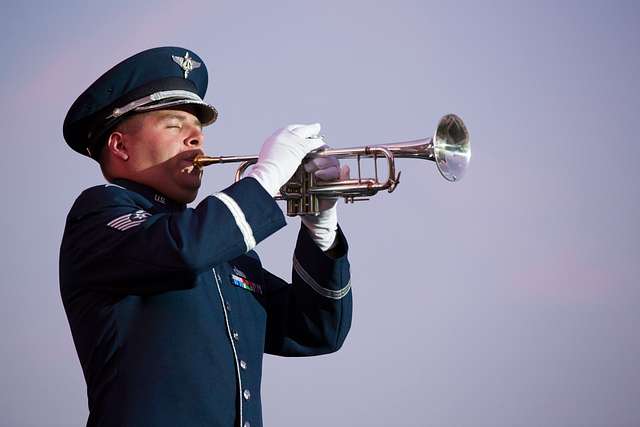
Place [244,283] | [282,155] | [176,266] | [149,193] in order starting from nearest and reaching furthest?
[176,266] → [282,155] → [149,193] → [244,283]

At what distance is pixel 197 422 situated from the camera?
83.2 inches

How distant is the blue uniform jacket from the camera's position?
6.73ft

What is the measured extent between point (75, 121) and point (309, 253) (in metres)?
0.72

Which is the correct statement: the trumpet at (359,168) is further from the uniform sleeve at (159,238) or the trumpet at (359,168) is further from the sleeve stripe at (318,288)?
the uniform sleeve at (159,238)

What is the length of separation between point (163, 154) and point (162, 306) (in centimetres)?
47

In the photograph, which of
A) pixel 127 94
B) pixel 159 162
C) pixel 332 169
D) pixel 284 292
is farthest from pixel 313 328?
pixel 127 94

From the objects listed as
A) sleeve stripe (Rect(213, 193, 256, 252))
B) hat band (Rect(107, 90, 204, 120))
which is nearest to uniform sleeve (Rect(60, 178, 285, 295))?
sleeve stripe (Rect(213, 193, 256, 252))

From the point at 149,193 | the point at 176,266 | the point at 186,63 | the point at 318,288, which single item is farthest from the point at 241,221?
the point at 186,63

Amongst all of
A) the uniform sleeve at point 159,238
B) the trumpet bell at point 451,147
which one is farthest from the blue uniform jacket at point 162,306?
the trumpet bell at point 451,147

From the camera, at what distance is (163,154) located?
2.44 meters

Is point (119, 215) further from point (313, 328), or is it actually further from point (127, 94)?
point (313, 328)

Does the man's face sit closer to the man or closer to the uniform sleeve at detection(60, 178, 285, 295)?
the man

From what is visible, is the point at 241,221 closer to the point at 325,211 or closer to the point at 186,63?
the point at 325,211

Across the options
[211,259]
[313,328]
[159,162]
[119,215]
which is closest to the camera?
[211,259]
